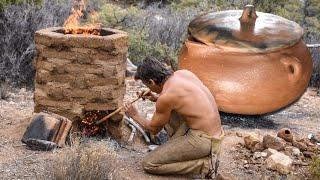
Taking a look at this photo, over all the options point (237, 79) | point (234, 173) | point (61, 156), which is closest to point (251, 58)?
point (237, 79)

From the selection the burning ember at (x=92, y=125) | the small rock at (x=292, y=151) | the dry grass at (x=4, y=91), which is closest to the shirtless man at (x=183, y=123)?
the burning ember at (x=92, y=125)

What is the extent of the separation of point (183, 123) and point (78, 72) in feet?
3.49

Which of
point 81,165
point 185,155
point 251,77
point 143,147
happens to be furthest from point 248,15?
point 81,165

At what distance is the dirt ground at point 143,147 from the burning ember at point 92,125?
0.99 ft

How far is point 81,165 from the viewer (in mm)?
3986

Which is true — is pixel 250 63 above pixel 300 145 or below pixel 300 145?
above

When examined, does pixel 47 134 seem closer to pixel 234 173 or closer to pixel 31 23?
pixel 234 173

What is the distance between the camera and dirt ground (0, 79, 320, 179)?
4.54 m

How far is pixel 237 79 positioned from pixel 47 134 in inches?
94.3

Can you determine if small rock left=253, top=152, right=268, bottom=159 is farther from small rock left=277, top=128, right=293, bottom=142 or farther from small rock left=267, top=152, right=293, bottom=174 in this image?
small rock left=277, top=128, right=293, bottom=142

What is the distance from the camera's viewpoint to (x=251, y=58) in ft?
20.9

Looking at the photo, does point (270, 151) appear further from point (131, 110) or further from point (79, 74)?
point (79, 74)

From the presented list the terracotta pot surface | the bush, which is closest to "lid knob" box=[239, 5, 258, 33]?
the terracotta pot surface

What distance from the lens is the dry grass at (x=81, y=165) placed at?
13.0 feet
